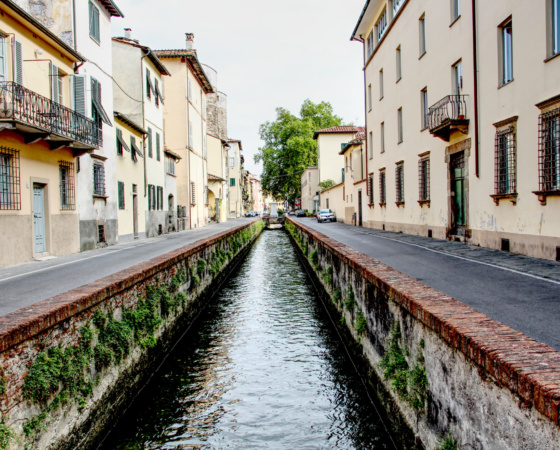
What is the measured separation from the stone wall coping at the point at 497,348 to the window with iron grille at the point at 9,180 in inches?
452

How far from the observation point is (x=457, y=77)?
15836mm

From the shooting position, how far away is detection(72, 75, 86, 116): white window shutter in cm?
1636

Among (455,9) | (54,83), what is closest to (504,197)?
(455,9)

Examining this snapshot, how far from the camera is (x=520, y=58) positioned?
1133 centimetres

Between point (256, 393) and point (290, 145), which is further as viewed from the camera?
point (290, 145)

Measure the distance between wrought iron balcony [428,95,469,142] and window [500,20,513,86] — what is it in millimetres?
2267

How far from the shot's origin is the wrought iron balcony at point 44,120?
39.9 feet

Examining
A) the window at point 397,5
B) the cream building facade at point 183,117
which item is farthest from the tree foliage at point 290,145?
the window at point 397,5

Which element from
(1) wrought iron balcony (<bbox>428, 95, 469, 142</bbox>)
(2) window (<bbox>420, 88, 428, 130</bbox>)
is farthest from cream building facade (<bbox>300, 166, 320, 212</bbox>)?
(1) wrought iron balcony (<bbox>428, 95, 469, 142</bbox>)

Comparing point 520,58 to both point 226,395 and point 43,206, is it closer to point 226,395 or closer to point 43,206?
point 226,395

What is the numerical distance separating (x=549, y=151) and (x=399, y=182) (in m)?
12.7

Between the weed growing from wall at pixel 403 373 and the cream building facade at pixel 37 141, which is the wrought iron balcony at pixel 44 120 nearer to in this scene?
the cream building facade at pixel 37 141

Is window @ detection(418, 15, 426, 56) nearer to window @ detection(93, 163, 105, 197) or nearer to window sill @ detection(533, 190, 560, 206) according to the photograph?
window sill @ detection(533, 190, 560, 206)

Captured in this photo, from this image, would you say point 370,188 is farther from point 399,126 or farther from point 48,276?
point 48,276
